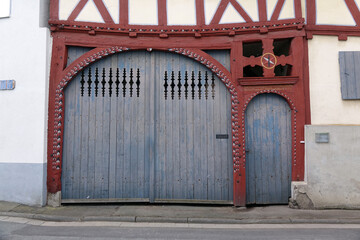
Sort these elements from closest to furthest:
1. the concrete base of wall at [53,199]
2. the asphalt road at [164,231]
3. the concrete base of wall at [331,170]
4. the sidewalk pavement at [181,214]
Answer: the asphalt road at [164,231] → the sidewalk pavement at [181,214] → the concrete base of wall at [331,170] → the concrete base of wall at [53,199]

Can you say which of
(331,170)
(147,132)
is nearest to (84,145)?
(147,132)

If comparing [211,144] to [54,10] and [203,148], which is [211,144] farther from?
[54,10]

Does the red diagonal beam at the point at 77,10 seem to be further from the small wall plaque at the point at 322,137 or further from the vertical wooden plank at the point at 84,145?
the small wall plaque at the point at 322,137

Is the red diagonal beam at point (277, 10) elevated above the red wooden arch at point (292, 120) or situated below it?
above

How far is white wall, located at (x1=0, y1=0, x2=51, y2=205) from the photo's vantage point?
5.73 m

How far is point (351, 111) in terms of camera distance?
584 cm

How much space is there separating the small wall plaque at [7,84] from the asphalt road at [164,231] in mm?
2515

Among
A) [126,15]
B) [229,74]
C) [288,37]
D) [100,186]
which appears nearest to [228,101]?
[229,74]

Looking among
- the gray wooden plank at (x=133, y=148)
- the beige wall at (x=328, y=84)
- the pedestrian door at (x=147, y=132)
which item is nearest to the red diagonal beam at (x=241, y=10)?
the pedestrian door at (x=147, y=132)

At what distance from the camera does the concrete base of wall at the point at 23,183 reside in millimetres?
5691

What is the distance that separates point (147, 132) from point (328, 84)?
3.74m

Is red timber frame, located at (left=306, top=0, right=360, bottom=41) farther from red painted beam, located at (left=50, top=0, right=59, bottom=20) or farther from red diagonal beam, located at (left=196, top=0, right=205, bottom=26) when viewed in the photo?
red painted beam, located at (left=50, top=0, right=59, bottom=20)

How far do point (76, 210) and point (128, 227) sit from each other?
4.51 ft

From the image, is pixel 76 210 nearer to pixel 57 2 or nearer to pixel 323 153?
pixel 57 2
